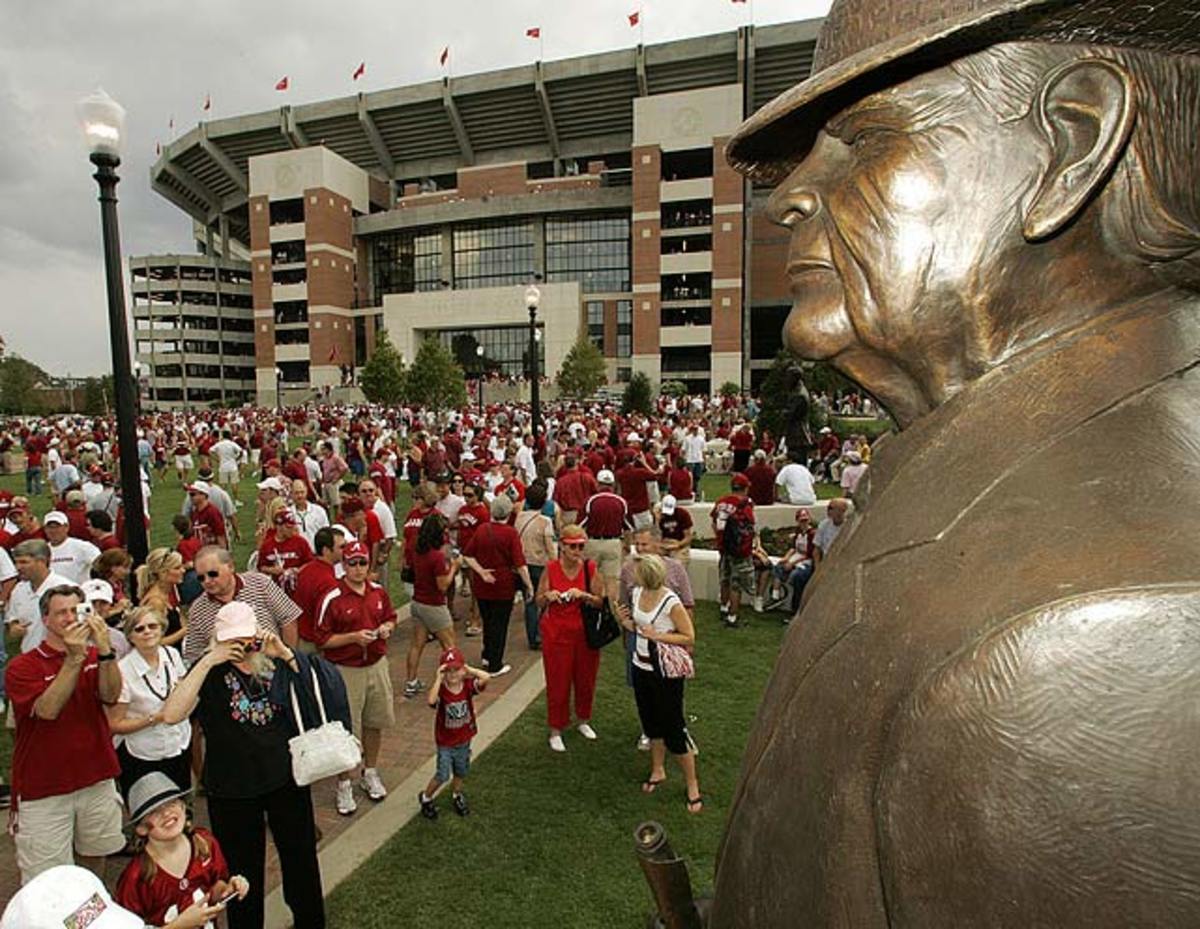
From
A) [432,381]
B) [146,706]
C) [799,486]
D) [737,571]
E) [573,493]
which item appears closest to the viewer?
[146,706]

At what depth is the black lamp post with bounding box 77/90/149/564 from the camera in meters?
5.96

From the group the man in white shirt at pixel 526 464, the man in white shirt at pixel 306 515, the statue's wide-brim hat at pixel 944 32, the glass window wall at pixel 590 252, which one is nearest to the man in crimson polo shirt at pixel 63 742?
the statue's wide-brim hat at pixel 944 32

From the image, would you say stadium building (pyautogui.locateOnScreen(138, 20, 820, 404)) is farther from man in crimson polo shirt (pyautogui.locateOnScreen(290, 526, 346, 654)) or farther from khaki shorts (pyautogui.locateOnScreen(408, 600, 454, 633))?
man in crimson polo shirt (pyautogui.locateOnScreen(290, 526, 346, 654))

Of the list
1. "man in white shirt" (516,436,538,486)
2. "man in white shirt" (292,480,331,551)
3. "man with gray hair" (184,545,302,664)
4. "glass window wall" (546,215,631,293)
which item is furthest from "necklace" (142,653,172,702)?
"glass window wall" (546,215,631,293)

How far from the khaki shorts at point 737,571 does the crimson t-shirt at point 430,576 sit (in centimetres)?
414

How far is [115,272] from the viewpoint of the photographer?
607 centimetres

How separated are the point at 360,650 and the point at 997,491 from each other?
5.71 metres

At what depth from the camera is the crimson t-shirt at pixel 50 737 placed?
13.3 feet

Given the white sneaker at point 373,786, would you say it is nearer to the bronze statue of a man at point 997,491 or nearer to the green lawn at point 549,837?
the green lawn at point 549,837

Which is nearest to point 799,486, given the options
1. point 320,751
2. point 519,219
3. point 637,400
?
point 320,751

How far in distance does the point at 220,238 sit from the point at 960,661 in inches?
4142

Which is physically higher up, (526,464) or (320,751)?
(526,464)

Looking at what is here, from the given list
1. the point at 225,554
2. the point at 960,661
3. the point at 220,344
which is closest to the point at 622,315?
the point at 220,344

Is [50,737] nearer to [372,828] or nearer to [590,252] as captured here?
[372,828]
